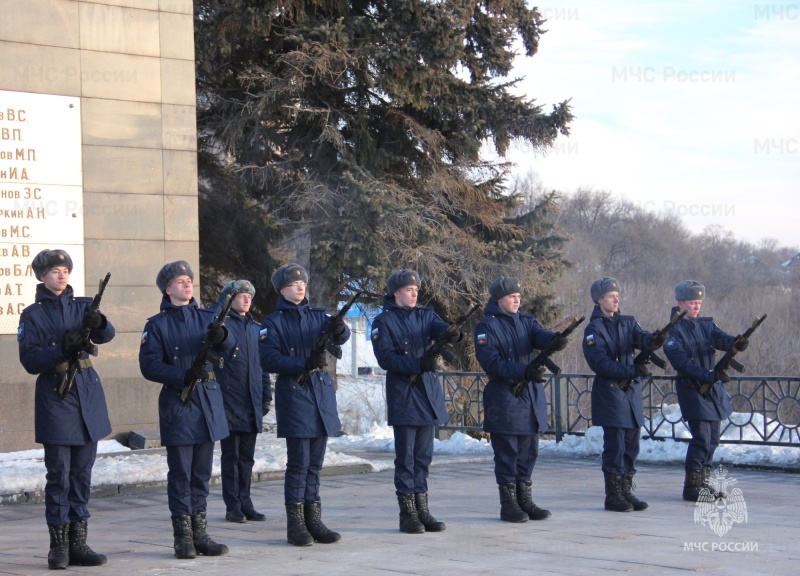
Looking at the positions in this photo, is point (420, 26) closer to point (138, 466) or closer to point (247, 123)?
point (247, 123)

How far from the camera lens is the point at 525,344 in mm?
8875

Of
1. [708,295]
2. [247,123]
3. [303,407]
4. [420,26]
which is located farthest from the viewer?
[708,295]

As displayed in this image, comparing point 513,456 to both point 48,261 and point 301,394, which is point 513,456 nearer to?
point 301,394

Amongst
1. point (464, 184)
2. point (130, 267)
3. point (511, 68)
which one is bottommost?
point (130, 267)

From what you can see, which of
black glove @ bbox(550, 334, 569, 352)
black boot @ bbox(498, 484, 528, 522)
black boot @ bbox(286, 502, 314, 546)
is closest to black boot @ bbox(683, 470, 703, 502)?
black boot @ bbox(498, 484, 528, 522)

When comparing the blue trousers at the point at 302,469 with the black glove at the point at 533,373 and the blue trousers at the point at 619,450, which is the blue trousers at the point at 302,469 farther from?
the blue trousers at the point at 619,450

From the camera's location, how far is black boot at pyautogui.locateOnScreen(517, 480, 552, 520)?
8734 millimetres

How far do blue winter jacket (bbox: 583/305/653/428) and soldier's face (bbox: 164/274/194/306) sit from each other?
3380 millimetres

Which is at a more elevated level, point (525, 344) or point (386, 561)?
point (525, 344)

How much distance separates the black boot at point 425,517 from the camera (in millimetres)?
8273

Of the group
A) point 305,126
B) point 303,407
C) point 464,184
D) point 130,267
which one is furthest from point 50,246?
point 464,184

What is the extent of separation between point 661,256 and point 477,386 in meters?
A: 49.5

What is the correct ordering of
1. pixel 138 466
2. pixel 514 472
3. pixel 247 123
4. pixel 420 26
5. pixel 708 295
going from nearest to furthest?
pixel 514 472, pixel 138 466, pixel 420 26, pixel 247 123, pixel 708 295

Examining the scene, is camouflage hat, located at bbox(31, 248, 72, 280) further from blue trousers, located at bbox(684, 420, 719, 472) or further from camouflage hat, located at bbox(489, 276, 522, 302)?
blue trousers, located at bbox(684, 420, 719, 472)
